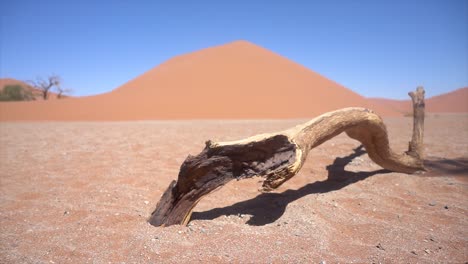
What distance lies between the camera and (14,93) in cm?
3697

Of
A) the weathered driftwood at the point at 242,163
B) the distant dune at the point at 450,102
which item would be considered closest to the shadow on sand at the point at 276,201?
the weathered driftwood at the point at 242,163

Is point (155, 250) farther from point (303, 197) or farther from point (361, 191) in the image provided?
point (361, 191)

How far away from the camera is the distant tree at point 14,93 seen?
36.3m

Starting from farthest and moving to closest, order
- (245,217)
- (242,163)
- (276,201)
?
(276,201)
(245,217)
(242,163)

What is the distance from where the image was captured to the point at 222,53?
144ft

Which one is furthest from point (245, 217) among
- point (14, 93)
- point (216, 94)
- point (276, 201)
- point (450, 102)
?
point (450, 102)

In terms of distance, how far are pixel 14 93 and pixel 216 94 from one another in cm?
2570

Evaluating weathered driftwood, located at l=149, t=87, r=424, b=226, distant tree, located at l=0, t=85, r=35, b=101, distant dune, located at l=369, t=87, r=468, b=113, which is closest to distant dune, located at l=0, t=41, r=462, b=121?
distant tree, located at l=0, t=85, r=35, b=101

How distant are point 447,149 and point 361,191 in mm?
3583

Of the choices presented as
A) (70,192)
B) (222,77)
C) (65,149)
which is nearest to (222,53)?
(222,77)

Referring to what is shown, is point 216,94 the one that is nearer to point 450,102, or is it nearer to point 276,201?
point 276,201

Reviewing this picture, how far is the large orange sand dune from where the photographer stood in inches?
967

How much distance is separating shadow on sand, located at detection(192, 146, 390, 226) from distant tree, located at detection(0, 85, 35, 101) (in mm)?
42490

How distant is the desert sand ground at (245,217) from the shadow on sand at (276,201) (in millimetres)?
13
